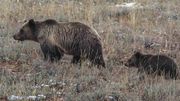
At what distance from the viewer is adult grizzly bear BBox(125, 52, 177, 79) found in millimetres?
9570

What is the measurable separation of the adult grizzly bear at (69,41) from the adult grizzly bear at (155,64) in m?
0.73

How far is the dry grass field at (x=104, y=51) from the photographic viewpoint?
8.16 m

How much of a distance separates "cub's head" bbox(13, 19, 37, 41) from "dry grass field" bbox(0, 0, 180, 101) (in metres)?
0.30

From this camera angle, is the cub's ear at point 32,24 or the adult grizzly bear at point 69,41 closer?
the adult grizzly bear at point 69,41

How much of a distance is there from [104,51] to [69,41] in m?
1.50

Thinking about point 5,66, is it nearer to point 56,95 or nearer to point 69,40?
point 69,40

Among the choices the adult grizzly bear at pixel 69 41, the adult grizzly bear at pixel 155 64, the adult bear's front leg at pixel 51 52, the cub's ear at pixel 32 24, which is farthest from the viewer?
the cub's ear at pixel 32 24

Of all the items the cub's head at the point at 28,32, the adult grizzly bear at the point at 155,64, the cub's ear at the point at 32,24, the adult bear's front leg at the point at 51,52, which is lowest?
the adult grizzly bear at the point at 155,64

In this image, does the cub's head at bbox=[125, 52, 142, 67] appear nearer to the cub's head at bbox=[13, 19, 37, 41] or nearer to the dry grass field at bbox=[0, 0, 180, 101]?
the dry grass field at bbox=[0, 0, 180, 101]

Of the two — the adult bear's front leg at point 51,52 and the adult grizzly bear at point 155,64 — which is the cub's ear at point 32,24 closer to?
the adult bear's front leg at point 51,52

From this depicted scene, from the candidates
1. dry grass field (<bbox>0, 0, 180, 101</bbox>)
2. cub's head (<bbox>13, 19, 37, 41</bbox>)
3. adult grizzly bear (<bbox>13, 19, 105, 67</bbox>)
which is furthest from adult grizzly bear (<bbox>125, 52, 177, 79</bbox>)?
cub's head (<bbox>13, 19, 37, 41</bbox>)

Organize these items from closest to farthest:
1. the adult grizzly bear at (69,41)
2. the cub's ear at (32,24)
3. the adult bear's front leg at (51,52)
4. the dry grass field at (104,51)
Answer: the dry grass field at (104,51) → the adult grizzly bear at (69,41) → the adult bear's front leg at (51,52) → the cub's ear at (32,24)

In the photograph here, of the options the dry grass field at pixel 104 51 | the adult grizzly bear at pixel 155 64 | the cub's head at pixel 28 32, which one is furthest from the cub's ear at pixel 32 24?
the adult grizzly bear at pixel 155 64

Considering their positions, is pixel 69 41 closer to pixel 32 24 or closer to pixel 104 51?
pixel 32 24
